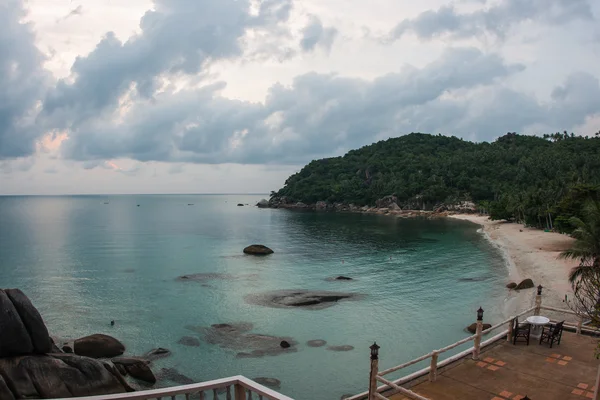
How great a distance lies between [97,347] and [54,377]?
398 inches

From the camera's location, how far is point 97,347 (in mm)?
26016

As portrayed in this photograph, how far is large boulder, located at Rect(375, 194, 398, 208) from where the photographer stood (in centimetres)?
16338

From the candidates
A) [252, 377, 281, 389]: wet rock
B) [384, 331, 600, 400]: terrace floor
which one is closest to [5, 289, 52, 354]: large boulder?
[252, 377, 281, 389]: wet rock

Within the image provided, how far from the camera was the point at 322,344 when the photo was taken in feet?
92.2

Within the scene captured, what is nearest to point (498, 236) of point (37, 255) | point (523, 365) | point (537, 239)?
point (537, 239)

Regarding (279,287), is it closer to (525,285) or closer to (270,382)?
(270,382)

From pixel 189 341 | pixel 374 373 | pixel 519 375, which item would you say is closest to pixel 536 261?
pixel 519 375

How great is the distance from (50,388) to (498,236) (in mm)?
82000

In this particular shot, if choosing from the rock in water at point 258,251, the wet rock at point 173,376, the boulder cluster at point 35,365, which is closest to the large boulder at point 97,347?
the wet rock at point 173,376

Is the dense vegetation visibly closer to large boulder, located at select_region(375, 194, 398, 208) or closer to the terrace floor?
large boulder, located at select_region(375, 194, 398, 208)

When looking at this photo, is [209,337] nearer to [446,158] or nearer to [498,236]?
[498,236]

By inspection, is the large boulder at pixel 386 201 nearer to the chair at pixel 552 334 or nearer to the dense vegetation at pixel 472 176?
the dense vegetation at pixel 472 176

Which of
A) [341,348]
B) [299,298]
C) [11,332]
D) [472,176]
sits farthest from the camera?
[472,176]

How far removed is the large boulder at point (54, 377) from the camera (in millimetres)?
15055
